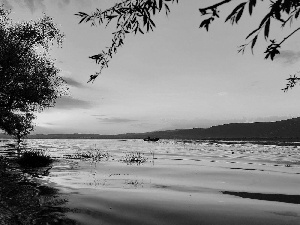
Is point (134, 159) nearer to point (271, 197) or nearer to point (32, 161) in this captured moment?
point (32, 161)

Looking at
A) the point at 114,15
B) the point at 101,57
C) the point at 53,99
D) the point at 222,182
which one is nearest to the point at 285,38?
the point at 114,15

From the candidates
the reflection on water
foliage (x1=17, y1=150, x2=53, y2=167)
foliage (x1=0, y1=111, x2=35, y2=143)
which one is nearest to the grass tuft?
foliage (x1=17, y1=150, x2=53, y2=167)

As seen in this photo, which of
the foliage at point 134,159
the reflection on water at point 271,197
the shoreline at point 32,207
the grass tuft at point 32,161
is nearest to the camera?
the shoreline at point 32,207

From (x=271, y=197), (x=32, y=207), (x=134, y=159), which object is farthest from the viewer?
(x=134, y=159)

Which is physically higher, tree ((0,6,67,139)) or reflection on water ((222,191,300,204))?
tree ((0,6,67,139))

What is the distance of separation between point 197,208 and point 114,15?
720 centimetres

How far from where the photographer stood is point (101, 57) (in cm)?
495

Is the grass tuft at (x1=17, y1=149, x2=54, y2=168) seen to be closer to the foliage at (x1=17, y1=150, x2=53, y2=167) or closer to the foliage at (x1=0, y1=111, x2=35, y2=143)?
the foliage at (x1=17, y1=150, x2=53, y2=167)

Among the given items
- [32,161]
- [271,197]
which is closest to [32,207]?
[271,197]

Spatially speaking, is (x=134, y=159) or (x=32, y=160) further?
(x=134, y=159)

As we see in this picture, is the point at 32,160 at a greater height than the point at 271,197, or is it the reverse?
the point at 32,160

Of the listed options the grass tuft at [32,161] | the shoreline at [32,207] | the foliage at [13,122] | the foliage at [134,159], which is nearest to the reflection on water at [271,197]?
the shoreline at [32,207]

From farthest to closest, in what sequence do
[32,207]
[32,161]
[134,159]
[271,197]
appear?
[134,159] → [32,161] → [271,197] → [32,207]

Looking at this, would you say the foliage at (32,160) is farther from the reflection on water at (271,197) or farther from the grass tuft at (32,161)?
the reflection on water at (271,197)
